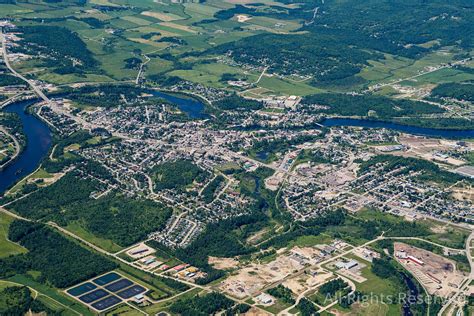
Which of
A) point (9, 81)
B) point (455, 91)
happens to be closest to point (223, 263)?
point (9, 81)

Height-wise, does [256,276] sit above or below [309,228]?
above

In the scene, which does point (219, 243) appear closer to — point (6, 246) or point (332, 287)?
point (332, 287)

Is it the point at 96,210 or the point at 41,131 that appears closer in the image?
the point at 96,210

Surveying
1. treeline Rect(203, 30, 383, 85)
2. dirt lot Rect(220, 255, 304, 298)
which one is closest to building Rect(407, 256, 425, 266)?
dirt lot Rect(220, 255, 304, 298)

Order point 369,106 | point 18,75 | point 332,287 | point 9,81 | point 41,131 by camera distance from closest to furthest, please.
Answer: point 332,287 → point 41,131 → point 369,106 → point 9,81 → point 18,75

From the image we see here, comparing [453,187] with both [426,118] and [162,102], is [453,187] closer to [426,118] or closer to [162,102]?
[426,118]

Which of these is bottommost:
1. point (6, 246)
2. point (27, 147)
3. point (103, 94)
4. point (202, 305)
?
point (103, 94)
